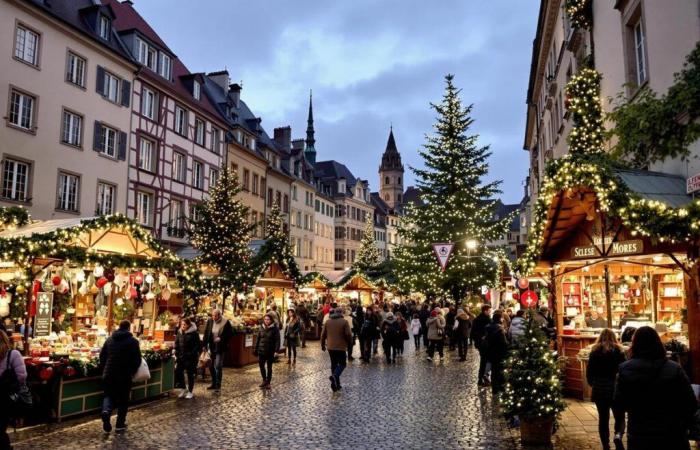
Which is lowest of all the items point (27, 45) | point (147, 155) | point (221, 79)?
point (147, 155)

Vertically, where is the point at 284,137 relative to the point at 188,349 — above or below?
above

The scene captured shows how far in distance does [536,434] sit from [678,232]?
3.76 m

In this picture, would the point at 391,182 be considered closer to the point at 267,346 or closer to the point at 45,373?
the point at 267,346

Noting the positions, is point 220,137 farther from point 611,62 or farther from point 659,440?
point 659,440

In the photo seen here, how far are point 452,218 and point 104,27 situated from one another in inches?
766

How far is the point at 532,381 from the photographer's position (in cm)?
841

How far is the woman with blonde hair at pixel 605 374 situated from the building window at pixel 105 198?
Answer: 24.2m

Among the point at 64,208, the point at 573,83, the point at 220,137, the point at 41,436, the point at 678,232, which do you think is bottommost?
the point at 41,436

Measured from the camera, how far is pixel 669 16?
1093 cm

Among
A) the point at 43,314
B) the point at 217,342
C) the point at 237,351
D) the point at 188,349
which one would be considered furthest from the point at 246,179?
the point at 188,349

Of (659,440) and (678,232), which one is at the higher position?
(678,232)

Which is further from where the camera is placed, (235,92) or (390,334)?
(235,92)

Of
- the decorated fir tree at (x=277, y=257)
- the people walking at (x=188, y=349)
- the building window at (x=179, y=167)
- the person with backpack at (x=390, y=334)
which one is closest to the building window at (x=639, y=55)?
the person with backpack at (x=390, y=334)

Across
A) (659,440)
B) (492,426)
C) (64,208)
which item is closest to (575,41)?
(492,426)
